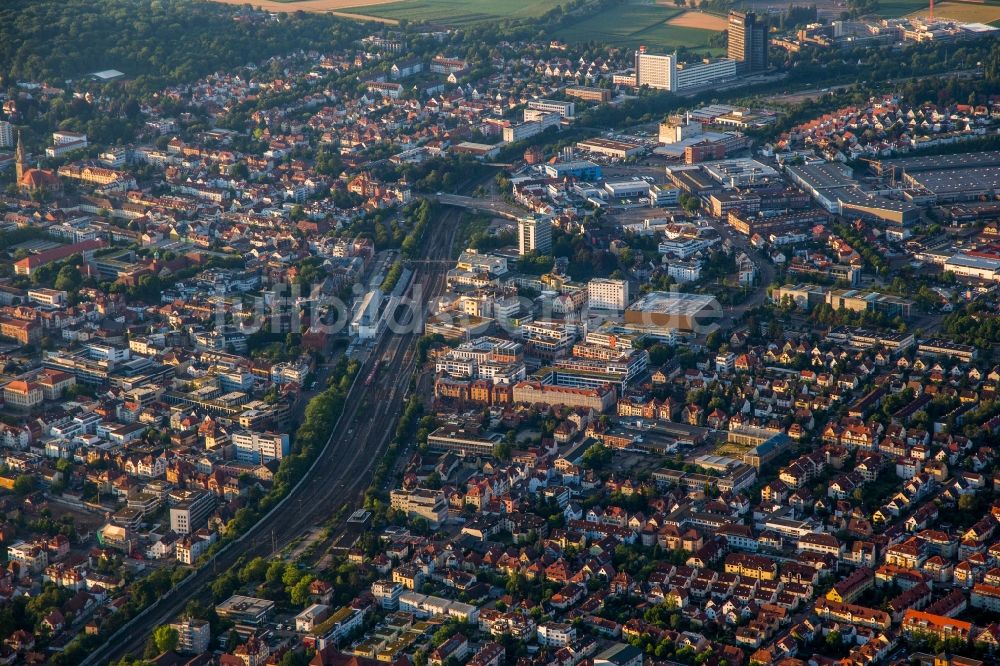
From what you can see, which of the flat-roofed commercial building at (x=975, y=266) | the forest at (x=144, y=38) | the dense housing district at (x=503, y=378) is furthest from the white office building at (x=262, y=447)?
the forest at (x=144, y=38)

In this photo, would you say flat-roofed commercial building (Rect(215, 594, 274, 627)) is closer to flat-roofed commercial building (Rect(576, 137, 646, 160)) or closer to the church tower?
the church tower

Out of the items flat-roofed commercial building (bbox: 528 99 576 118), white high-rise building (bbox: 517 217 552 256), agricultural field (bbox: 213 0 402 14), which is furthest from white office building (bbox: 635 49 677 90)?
white high-rise building (bbox: 517 217 552 256)

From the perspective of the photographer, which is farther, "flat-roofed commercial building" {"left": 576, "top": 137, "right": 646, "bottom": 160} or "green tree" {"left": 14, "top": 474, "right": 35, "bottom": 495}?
"flat-roofed commercial building" {"left": 576, "top": 137, "right": 646, "bottom": 160}

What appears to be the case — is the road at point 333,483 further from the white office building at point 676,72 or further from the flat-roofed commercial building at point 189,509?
the white office building at point 676,72

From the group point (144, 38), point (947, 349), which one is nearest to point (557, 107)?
point (144, 38)

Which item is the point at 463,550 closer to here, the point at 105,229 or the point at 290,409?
the point at 290,409

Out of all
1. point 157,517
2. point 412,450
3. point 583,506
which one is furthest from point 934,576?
point 157,517
